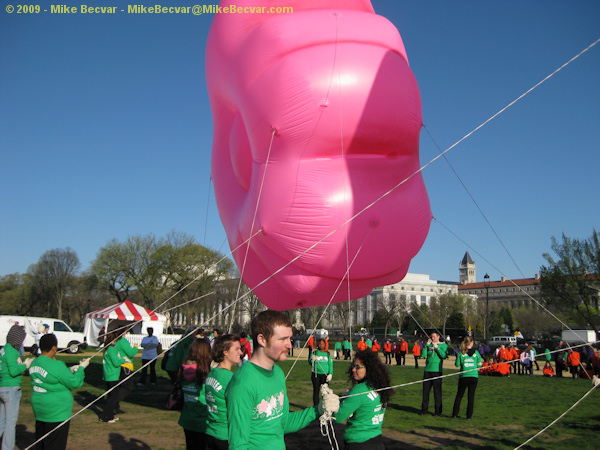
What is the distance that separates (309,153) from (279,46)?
4.61 feet

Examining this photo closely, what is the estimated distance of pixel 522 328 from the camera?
71.3 metres

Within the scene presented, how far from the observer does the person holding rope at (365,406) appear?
367cm

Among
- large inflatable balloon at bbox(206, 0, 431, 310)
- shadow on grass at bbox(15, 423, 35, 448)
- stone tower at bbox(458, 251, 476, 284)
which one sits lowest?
shadow on grass at bbox(15, 423, 35, 448)

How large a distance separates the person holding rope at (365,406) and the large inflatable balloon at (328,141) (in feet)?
6.67

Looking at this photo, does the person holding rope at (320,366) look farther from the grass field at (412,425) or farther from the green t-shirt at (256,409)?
the green t-shirt at (256,409)

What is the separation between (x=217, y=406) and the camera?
3545 millimetres

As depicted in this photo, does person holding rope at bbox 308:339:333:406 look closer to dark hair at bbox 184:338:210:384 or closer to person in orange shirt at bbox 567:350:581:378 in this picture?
dark hair at bbox 184:338:210:384

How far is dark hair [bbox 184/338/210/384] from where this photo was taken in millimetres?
4612

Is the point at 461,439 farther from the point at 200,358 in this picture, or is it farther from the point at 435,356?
the point at 200,358

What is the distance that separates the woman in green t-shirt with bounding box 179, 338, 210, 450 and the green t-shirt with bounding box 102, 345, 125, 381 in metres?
4.06

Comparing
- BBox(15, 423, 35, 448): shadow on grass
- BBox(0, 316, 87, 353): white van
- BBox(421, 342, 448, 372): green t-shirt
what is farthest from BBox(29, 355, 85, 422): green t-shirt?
BBox(0, 316, 87, 353): white van

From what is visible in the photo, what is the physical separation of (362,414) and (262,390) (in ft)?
4.90

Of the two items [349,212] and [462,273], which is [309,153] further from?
[462,273]

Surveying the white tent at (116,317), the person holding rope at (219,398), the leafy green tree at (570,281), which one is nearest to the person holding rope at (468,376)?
the person holding rope at (219,398)
